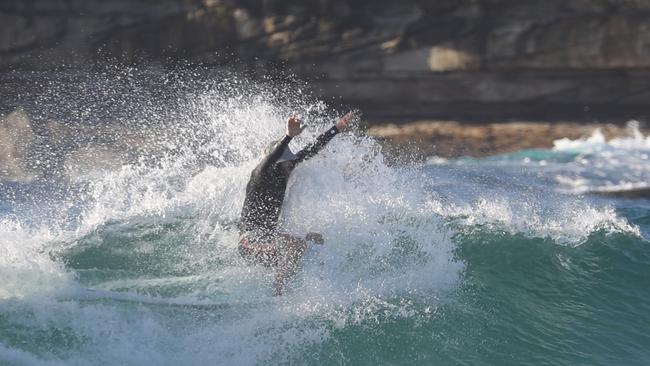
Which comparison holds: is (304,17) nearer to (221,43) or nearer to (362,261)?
(221,43)

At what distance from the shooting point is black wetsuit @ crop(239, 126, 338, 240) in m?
6.57

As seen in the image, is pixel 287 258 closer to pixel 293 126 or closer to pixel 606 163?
pixel 293 126

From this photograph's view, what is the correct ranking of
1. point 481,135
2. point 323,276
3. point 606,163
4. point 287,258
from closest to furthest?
point 287,258, point 323,276, point 606,163, point 481,135

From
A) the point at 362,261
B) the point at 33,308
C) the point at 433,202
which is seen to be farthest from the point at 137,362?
the point at 433,202

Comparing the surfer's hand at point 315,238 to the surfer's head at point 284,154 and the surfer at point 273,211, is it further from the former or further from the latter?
the surfer's head at point 284,154

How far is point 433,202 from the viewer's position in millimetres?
9641

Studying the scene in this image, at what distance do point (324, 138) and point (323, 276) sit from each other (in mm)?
1229

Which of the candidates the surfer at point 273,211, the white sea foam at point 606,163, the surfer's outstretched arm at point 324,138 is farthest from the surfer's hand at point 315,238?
the white sea foam at point 606,163

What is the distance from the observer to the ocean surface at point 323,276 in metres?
5.96

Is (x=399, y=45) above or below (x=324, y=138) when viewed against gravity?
below

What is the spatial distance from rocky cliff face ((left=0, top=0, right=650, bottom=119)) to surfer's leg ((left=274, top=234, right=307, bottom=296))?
10311 mm

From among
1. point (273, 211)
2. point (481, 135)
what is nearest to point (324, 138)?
point (273, 211)

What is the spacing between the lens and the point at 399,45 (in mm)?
16391

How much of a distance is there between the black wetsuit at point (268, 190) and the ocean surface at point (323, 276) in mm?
355
